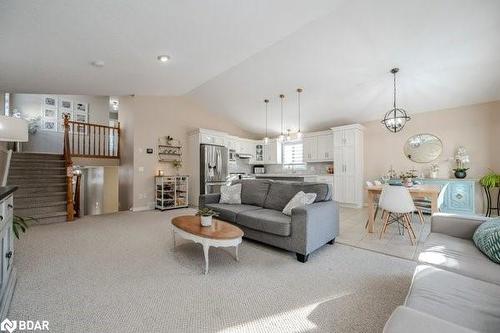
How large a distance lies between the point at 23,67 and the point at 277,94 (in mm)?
4755

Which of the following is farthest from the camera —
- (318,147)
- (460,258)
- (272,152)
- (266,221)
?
(272,152)

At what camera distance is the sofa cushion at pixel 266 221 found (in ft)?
9.05

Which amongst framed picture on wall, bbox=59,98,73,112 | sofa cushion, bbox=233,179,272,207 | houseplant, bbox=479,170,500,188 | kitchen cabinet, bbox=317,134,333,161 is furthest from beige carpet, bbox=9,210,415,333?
framed picture on wall, bbox=59,98,73,112

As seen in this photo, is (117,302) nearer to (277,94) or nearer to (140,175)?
(140,175)

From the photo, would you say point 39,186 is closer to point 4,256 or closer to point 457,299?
point 4,256

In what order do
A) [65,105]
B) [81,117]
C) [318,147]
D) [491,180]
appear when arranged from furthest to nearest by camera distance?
[81,117] < [65,105] < [318,147] < [491,180]

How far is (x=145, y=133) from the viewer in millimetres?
→ 6027

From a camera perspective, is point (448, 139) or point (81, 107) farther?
point (81, 107)

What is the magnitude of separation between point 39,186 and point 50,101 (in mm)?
4172

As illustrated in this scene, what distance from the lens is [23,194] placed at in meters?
4.46

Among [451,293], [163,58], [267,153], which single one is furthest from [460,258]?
[267,153]

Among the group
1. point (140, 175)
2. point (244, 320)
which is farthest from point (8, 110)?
point (244, 320)

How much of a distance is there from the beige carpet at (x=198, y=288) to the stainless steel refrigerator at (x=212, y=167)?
3.07 metres

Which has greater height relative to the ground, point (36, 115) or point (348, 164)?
point (36, 115)
